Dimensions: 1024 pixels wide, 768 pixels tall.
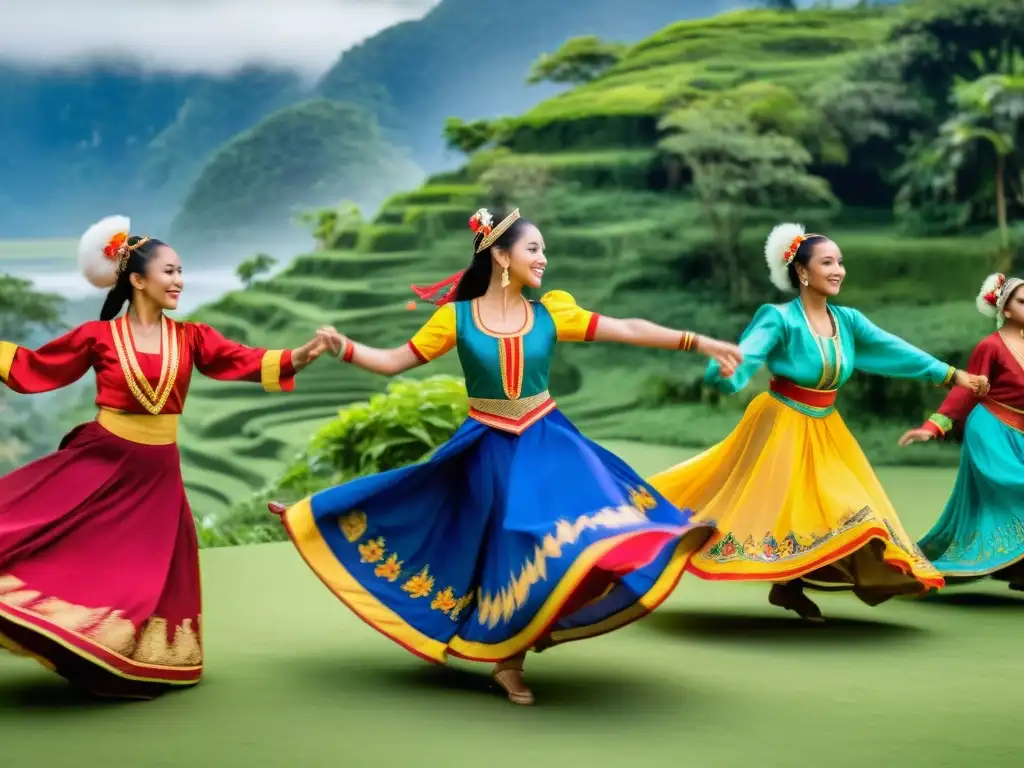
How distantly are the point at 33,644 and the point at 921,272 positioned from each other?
915 centimetres

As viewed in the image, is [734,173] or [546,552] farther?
[734,173]

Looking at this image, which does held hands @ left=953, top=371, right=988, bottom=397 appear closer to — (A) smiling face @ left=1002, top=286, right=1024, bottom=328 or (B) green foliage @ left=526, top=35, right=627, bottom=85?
(A) smiling face @ left=1002, top=286, right=1024, bottom=328

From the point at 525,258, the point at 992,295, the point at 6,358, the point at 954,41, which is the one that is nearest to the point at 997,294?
the point at 992,295

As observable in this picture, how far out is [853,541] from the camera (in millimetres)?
4711

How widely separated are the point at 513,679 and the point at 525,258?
1.14 m

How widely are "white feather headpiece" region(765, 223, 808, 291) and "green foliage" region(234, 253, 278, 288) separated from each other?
698 centimetres

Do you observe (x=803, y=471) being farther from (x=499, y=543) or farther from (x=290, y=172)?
(x=290, y=172)

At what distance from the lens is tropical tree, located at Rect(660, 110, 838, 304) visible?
39.5ft

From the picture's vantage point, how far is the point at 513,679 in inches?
157

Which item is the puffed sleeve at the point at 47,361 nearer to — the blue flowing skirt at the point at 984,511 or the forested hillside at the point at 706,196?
the blue flowing skirt at the point at 984,511

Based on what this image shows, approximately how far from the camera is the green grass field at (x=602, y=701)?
3469mm

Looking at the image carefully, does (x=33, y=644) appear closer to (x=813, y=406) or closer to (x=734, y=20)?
(x=813, y=406)

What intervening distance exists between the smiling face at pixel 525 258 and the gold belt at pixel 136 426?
1.00m

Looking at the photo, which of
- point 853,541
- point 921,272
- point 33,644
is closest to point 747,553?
point 853,541
